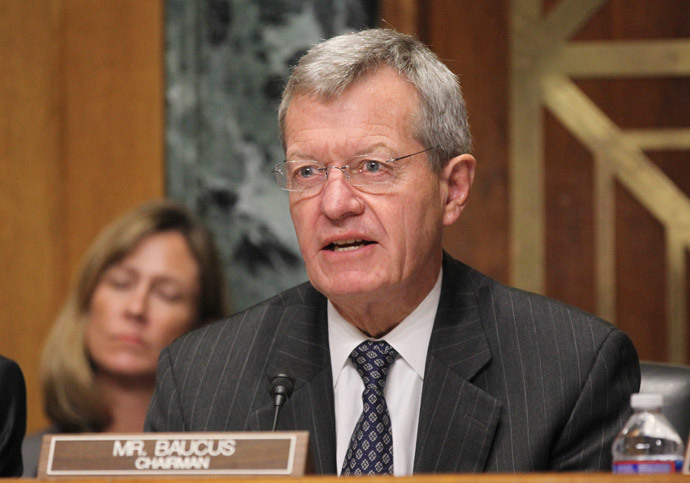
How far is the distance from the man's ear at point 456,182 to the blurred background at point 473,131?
152 centimetres

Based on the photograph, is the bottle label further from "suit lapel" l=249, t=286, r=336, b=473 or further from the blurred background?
the blurred background

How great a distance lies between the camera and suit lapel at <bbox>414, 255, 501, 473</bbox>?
1954mm

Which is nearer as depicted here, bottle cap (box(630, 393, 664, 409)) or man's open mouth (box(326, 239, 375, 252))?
bottle cap (box(630, 393, 664, 409))

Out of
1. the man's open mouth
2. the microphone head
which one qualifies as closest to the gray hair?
the man's open mouth

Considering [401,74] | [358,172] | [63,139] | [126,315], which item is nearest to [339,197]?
[358,172]

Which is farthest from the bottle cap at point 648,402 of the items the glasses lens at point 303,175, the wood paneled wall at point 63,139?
the wood paneled wall at point 63,139

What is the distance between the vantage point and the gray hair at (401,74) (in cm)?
210

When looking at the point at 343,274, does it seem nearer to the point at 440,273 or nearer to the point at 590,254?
the point at 440,273

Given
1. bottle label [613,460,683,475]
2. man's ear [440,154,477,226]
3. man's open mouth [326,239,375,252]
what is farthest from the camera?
man's ear [440,154,477,226]

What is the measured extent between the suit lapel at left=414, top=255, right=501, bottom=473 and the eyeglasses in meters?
0.33

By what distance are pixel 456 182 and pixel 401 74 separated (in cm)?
30

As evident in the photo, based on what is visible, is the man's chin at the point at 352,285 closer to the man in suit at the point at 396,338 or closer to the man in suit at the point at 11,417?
the man in suit at the point at 396,338

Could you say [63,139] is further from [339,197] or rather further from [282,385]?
[282,385]

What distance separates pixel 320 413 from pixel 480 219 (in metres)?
1.86
